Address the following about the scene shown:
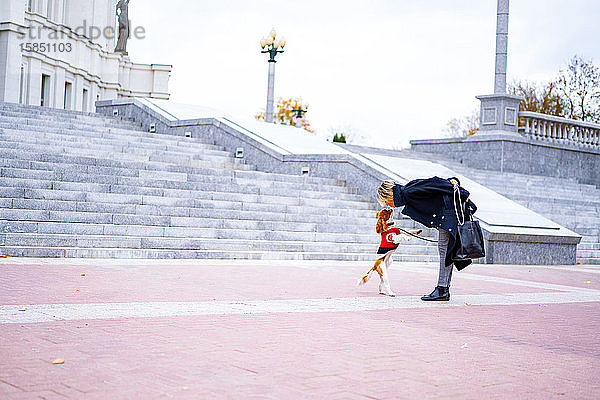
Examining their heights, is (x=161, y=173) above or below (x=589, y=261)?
above

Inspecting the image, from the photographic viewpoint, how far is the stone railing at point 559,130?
31.3 m

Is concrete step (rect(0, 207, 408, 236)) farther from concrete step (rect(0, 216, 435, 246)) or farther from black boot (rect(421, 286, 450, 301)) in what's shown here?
black boot (rect(421, 286, 450, 301))

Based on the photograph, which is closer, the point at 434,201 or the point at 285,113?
the point at 434,201

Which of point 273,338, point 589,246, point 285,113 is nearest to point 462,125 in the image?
point 285,113

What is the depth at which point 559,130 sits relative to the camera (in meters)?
32.3

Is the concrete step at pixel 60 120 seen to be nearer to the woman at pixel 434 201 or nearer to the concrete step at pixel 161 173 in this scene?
the concrete step at pixel 161 173

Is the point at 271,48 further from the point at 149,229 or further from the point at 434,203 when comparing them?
the point at 434,203

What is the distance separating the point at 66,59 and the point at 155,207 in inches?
1044

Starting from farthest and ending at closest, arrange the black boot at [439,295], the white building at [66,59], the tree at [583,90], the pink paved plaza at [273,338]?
the tree at [583,90]
the white building at [66,59]
the black boot at [439,295]
the pink paved plaza at [273,338]

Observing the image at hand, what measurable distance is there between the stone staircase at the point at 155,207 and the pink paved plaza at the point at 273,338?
1557 mm

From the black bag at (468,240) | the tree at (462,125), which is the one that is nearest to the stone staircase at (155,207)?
the black bag at (468,240)

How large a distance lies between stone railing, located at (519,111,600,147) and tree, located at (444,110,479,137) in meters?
39.2

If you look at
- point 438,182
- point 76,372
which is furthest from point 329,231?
point 76,372

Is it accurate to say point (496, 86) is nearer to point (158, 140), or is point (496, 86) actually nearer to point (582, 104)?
point (158, 140)
